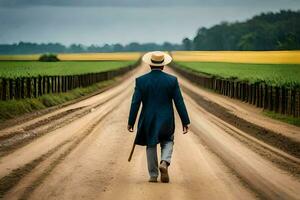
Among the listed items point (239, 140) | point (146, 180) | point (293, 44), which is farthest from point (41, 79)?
point (293, 44)

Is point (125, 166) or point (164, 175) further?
point (125, 166)

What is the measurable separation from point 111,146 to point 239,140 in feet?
10.7

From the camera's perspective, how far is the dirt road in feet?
30.4

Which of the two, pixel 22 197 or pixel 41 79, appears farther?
pixel 41 79

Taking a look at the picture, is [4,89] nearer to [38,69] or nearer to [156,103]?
[156,103]

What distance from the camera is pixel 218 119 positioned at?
894 inches

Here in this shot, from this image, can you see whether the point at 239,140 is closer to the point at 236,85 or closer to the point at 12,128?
the point at 12,128

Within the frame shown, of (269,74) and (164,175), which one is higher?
(164,175)

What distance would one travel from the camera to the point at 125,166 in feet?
38.7

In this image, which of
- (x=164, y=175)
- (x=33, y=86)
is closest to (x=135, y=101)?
(x=164, y=175)

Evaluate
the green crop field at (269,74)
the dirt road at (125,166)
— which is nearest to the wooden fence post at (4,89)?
the dirt road at (125,166)

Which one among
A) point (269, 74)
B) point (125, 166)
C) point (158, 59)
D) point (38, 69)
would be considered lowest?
point (38, 69)

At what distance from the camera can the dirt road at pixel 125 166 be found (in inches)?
365

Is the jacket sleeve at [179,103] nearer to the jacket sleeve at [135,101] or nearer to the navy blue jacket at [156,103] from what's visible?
the navy blue jacket at [156,103]
